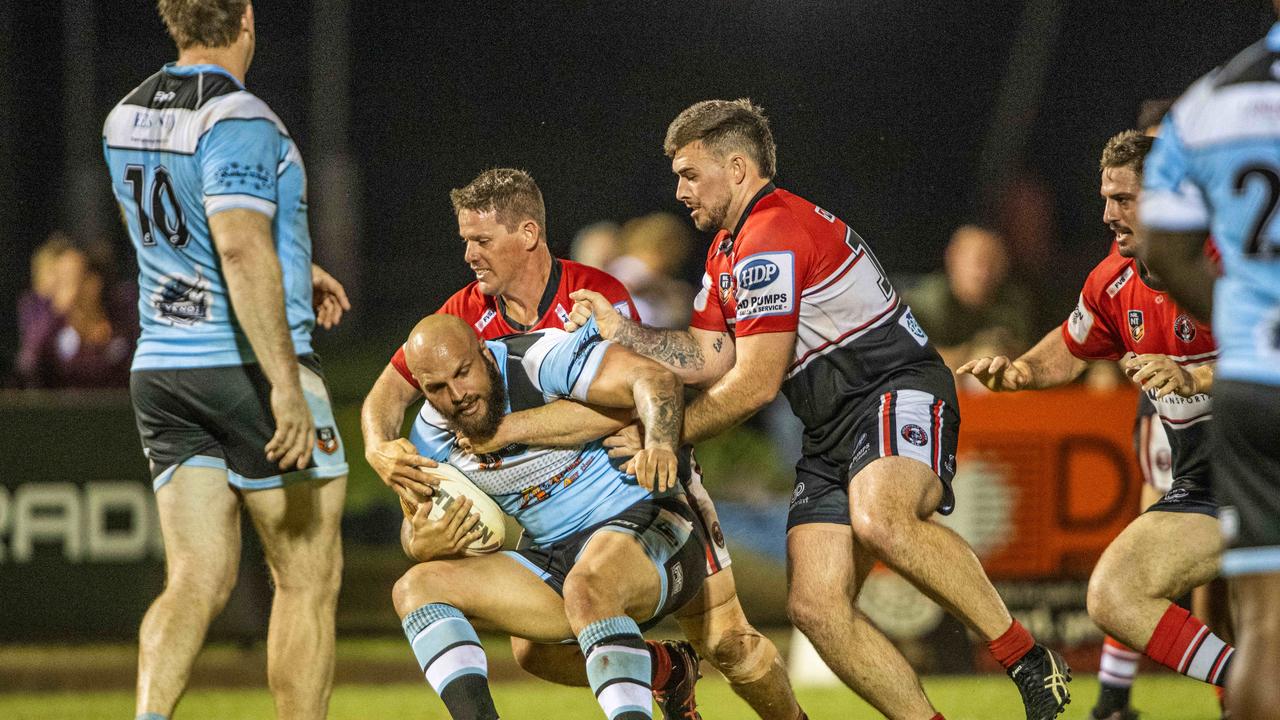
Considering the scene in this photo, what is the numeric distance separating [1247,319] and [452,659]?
8.25 ft

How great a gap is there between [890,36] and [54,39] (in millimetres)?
7887

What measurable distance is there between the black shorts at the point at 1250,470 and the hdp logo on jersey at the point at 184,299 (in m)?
2.97

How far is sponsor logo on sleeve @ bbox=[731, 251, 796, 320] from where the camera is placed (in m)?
4.83

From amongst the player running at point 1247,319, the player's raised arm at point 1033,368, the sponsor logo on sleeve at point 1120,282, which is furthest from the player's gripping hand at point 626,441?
the player running at point 1247,319

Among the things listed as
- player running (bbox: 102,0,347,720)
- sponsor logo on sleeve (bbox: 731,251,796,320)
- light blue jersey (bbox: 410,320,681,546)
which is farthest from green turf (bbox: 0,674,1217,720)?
sponsor logo on sleeve (bbox: 731,251,796,320)

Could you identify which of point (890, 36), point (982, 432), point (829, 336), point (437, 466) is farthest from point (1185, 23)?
point (437, 466)

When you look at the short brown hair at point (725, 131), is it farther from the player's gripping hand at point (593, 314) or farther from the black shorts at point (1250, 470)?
the black shorts at point (1250, 470)

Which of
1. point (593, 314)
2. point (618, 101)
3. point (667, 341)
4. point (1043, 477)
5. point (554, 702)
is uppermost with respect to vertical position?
point (618, 101)

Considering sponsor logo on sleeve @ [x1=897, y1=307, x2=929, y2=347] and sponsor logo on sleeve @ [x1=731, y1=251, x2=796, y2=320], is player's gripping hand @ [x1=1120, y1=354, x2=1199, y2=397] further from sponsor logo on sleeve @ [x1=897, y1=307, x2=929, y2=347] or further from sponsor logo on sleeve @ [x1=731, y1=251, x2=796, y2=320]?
sponsor logo on sleeve @ [x1=731, y1=251, x2=796, y2=320]

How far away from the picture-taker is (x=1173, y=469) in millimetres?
5418

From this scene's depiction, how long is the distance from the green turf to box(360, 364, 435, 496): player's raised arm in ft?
6.49

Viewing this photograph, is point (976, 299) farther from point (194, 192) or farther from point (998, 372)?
point (194, 192)

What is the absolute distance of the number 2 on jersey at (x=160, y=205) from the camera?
176 inches

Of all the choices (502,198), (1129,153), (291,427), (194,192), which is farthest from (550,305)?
(1129,153)
